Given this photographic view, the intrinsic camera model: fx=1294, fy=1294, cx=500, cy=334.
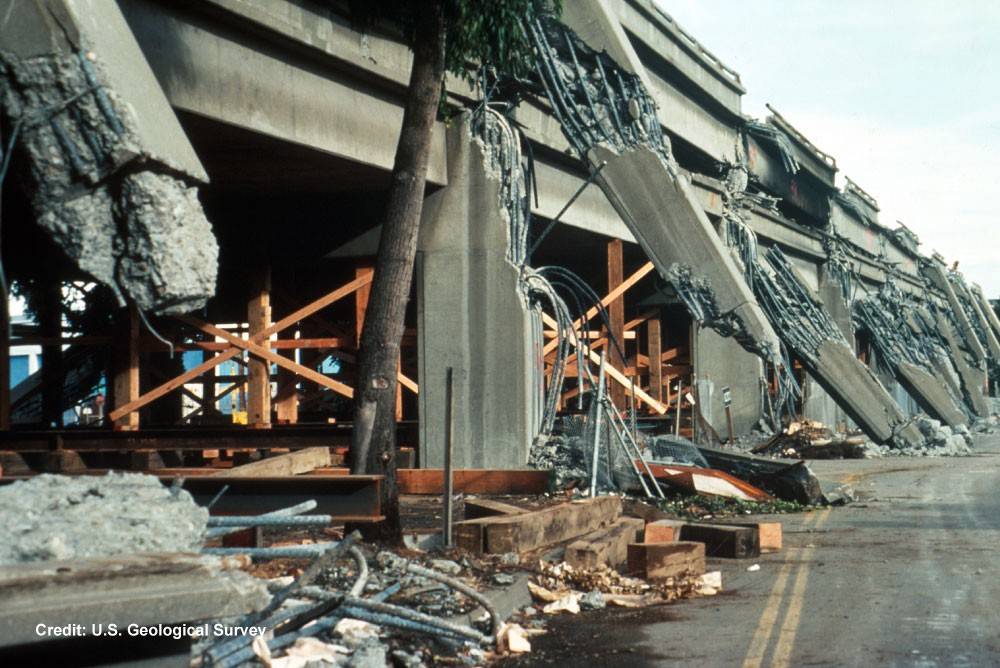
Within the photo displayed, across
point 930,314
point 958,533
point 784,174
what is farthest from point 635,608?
point 930,314

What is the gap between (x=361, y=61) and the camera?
58.1ft

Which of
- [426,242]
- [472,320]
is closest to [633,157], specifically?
[426,242]

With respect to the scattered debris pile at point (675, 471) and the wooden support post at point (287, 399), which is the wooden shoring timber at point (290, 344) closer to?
the wooden support post at point (287, 399)

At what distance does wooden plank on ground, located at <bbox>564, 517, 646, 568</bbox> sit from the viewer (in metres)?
11.8

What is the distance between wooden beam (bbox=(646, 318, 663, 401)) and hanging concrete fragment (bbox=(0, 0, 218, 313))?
2530cm

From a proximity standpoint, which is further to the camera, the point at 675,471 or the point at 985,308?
the point at 985,308

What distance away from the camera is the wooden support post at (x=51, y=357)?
24.8m

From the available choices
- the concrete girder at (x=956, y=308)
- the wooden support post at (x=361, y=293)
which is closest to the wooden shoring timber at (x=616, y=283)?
the wooden support post at (x=361, y=293)

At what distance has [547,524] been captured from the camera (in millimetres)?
12898

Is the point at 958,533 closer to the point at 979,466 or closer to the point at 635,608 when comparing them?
the point at 635,608

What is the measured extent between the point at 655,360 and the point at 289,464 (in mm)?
19581

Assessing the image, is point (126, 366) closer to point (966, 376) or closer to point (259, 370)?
point (259, 370)

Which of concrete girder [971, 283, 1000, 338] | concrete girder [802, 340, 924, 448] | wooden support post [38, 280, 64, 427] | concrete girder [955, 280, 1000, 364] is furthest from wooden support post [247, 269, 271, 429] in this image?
concrete girder [971, 283, 1000, 338]

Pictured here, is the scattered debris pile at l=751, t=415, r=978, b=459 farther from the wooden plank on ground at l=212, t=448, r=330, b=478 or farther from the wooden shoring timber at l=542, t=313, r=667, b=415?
the wooden plank on ground at l=212, t=448, r=330, b=478
